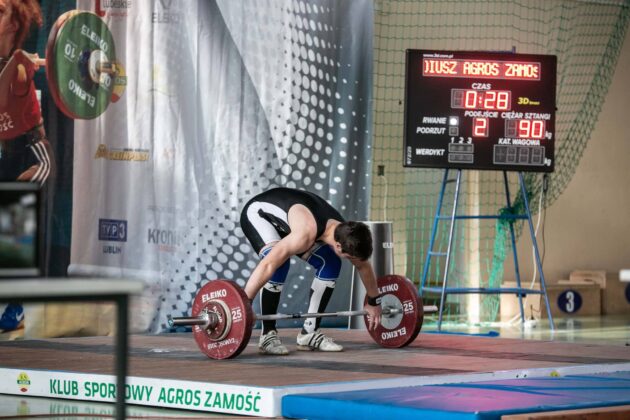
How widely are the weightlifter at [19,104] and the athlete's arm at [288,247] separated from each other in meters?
2.22

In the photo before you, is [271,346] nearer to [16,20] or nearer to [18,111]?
[18,111]

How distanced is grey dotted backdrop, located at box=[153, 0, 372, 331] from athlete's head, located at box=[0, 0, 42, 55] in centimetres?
115

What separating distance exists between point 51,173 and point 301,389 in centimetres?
342

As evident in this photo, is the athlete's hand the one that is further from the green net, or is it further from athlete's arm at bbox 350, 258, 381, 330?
the green net

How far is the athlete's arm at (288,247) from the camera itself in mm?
5238

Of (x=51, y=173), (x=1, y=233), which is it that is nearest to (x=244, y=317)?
(x=51, y=173)

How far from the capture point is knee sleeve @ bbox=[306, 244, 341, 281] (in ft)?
18.7

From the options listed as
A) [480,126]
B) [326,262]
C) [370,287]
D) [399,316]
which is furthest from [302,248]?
[480,126]

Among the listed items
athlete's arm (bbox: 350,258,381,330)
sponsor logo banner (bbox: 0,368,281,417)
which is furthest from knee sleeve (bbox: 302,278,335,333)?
sponsor logo banner (bbox: 0,368,281,417)

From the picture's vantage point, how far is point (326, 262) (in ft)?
18.8

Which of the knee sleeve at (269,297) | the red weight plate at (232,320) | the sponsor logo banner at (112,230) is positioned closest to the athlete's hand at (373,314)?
the knee sleeve at (269,297)

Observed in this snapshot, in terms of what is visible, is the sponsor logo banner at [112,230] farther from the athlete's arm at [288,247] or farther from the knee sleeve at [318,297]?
the athlete's arm at [288,247]

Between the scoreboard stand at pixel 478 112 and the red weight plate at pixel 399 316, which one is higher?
the scoreboard stand at pixel 478 112

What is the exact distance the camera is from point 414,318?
19.0 ft
